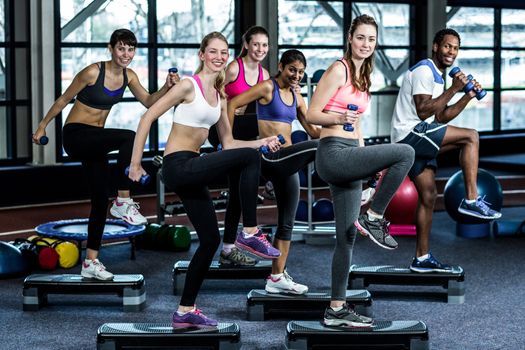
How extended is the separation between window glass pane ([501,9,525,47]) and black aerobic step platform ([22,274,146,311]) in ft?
31.6

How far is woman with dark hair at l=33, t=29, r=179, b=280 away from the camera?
5652 millimetres

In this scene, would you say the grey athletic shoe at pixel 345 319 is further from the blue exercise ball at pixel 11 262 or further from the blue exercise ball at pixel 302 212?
the blue exercise ball at pixel 302 212

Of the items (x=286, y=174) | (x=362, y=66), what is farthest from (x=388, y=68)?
(x=362, y=66)

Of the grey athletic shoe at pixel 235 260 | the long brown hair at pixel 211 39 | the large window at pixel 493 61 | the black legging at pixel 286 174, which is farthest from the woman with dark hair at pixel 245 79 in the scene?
the large window at pixel 493 61

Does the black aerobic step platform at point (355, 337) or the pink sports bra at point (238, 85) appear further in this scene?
the pink sports bra at point (238, 85)

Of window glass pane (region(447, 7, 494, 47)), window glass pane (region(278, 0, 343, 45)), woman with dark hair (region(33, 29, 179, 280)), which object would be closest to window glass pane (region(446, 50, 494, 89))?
window glass pane (region(447, 7, 494, 47))

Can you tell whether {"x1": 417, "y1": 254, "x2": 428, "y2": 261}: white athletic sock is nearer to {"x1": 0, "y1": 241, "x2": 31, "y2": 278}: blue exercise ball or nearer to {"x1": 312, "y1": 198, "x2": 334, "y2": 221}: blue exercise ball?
{"x1": 312, "y1": 198, "x2": 334, "y2": 221}: blue exercise ball

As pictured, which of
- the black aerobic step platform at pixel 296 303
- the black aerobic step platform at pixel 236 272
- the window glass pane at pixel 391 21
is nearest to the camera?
the black aerobic step platform at pixel 296 303

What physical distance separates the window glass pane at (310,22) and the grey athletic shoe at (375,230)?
24.4ft

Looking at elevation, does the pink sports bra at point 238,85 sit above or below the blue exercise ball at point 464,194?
above

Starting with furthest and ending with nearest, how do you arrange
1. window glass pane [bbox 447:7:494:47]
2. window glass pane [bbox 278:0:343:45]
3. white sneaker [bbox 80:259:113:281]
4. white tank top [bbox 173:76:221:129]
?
window glass pane [bbox 447:7:494:47] → window glass pane [bbox 278:0:343:45] → white sneaker [bbox 80:259:113:281] → white tank top [bbox 173:76:221:129]

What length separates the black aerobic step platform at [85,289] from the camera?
5.73 metres

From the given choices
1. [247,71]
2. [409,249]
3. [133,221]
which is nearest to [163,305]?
[133,221]

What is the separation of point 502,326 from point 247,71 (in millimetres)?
2250
